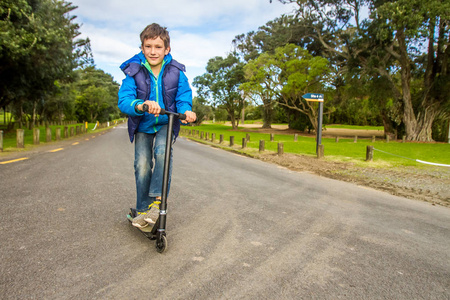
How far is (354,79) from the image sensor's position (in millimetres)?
26906

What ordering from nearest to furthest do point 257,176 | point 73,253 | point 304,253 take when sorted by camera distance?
1. point 73,253
2. point 304,253
3. point 257,176

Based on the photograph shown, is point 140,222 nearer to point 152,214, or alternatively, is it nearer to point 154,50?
point 152,214

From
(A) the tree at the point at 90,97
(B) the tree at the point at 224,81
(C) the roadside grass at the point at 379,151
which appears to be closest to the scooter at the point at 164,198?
(C) the roadside grass at the point at 379,151

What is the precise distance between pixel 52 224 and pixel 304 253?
8.46ft

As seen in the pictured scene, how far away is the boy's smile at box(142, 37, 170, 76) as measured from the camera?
2.84 meters

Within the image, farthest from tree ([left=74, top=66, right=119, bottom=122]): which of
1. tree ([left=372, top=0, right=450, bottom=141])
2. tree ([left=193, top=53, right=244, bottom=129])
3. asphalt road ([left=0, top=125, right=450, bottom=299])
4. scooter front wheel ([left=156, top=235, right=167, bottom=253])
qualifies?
scooter front wheel ([left=156, top=235, right=167, bottom=253])

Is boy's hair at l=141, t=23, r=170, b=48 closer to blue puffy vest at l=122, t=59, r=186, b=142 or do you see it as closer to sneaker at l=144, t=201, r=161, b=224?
blue puffy vest at l=122, t=59, r=186, b=142

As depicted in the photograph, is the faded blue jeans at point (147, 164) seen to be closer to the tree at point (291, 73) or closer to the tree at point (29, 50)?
the tree at point (29, 50)

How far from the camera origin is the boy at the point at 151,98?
111 inches

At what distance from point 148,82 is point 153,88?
72 mm

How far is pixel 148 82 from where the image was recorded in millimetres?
2898

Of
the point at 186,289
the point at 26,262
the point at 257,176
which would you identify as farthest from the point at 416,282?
the point at 257,176

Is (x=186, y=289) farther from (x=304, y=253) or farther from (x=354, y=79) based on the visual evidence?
(x=354, y=79)

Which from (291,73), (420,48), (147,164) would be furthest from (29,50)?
(420,48)
